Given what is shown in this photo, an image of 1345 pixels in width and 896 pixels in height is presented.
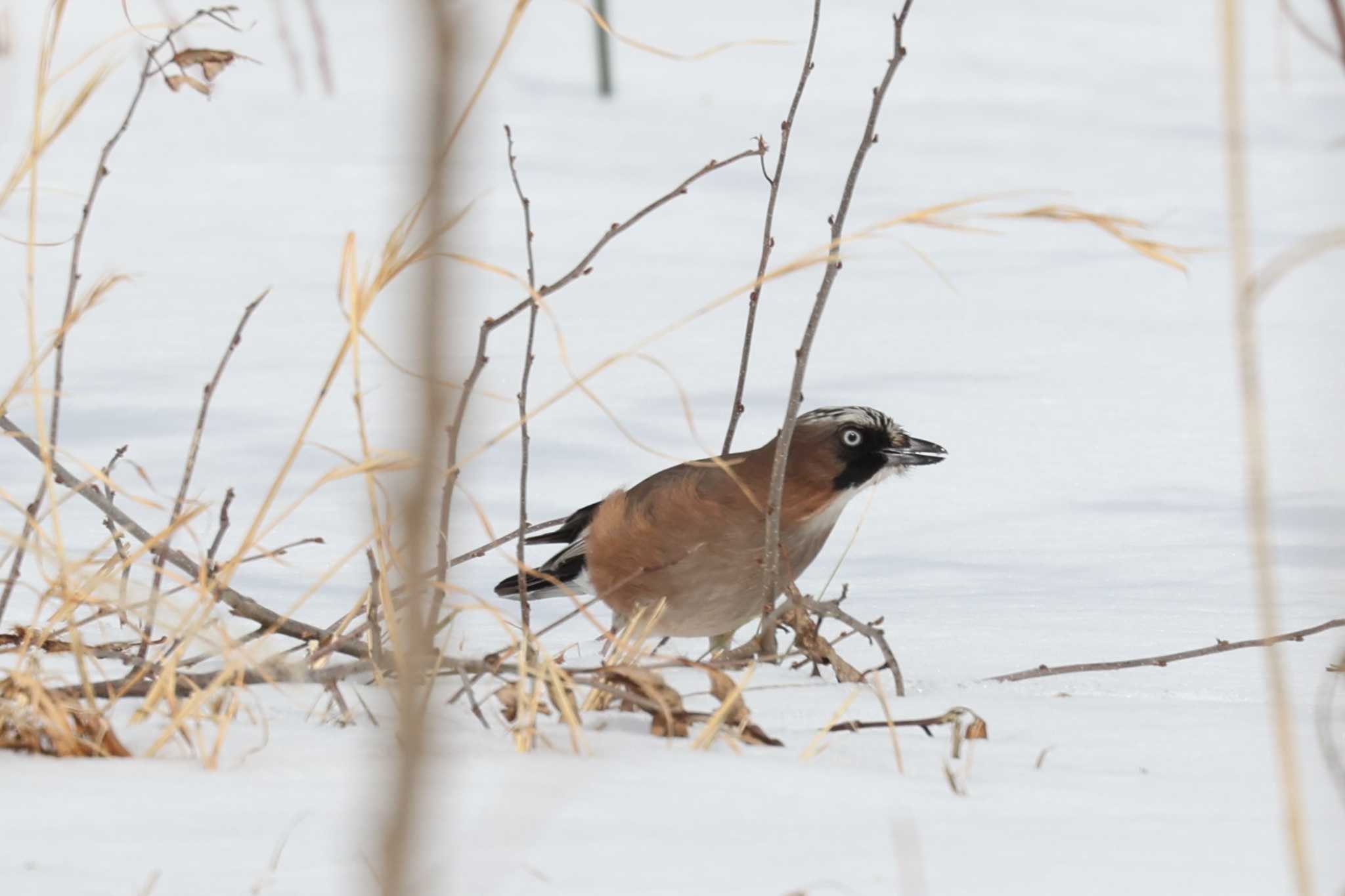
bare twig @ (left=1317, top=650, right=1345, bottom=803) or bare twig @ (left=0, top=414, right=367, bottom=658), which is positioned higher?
bare twig @ (left=0, top=414, right=367, bottom=658)

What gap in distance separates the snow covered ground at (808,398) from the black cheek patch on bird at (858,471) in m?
0.33

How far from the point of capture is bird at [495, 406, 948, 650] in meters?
3.47

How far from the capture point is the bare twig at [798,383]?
9.24 ft

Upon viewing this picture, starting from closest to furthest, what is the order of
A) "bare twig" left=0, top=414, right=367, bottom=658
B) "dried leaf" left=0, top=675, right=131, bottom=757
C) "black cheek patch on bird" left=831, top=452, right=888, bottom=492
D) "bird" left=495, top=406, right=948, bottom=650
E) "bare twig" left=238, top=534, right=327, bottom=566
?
"dried leaf" left=0, top=675, right=131, bottom=757
"bare twig" left=238, top=534, right=327, bottom=566
"bare twig" left=0, top=414, right=367, bottom=658
"bird" left=495, top=406, right=948, bottom=650
"black cheek patch on bird" left=831, top=452, right=888, bottom=492

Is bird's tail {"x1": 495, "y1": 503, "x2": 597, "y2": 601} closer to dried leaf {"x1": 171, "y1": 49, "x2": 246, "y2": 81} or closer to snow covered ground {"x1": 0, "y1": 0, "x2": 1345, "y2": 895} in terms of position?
snow covered ground {"x1": 0, "y1": 0, "x2": 1345, "y2": 895}

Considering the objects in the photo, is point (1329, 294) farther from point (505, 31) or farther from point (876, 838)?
point (505, 31)

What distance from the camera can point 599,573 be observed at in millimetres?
3770

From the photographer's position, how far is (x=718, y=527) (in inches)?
137

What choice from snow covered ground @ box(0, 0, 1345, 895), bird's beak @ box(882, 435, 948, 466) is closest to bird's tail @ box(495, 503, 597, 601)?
snow covered ground @ box(0, 0, 1345, 895)

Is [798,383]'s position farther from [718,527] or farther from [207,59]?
[207,59]

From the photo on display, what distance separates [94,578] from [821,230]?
7.00 metres

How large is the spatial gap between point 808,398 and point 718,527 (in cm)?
270

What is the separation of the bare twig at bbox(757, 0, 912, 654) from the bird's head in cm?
28

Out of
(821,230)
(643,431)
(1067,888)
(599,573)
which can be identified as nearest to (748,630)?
(599,573)
